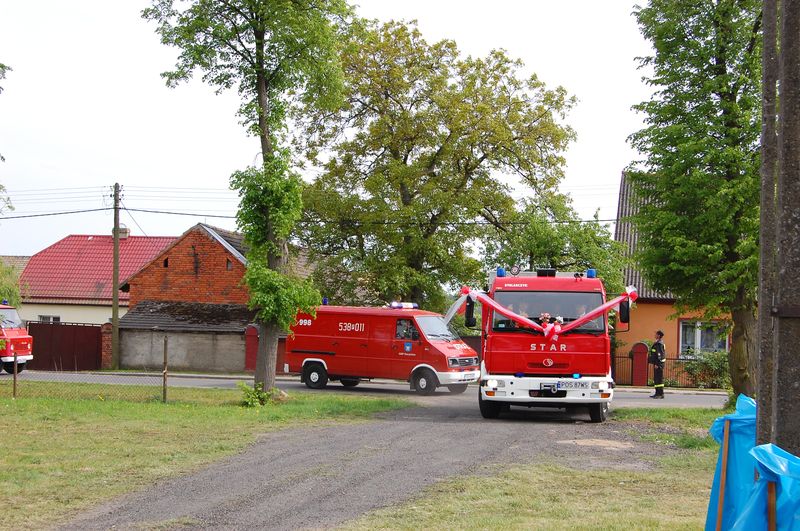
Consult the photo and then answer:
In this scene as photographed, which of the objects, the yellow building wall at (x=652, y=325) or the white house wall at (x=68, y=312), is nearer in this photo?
the yellow building wall at (x=652, y=325)

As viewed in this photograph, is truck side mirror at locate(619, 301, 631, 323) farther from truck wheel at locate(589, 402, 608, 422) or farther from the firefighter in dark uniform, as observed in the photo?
the firefighter in dark uniform

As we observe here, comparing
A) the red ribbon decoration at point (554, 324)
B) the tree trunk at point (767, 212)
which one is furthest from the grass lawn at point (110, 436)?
the tree trunk at point (767, 212)

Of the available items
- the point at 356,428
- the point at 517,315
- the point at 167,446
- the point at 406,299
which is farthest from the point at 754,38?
the point at 406,299

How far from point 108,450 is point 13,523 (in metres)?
3.93

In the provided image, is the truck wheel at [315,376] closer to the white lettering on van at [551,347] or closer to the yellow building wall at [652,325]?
the white lettering on van at [551,347]

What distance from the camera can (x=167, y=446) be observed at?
11.7 metres

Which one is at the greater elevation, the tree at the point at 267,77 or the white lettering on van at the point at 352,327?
the tree at the point at 267,77

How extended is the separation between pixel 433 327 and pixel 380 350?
5.12 ft

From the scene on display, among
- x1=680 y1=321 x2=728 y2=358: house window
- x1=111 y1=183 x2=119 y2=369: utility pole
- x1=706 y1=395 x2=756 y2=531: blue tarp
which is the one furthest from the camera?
x1=111 y1=183 x2=119 y2=369: utility pole

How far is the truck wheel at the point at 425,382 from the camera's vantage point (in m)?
22.2

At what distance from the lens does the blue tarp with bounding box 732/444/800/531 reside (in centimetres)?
429

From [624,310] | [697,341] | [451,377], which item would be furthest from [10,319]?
[697,341]

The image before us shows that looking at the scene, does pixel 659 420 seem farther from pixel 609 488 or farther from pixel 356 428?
pixel 609 488

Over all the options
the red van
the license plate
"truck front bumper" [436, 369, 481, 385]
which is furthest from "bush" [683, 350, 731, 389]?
the license plate
